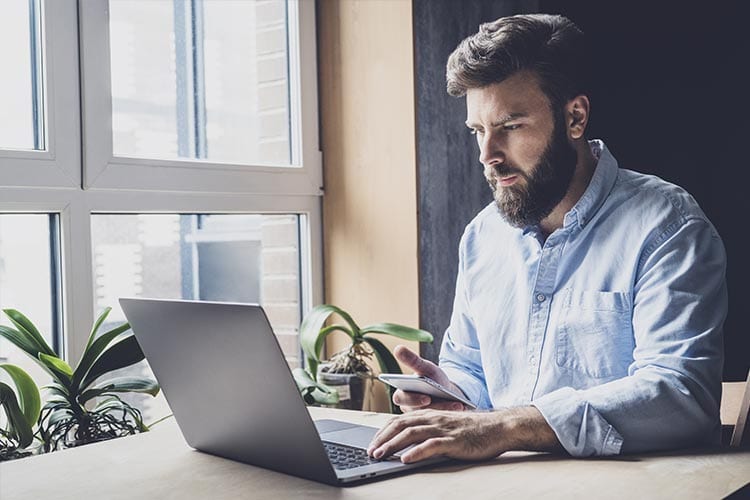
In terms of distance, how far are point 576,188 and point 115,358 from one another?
1123 millimetres

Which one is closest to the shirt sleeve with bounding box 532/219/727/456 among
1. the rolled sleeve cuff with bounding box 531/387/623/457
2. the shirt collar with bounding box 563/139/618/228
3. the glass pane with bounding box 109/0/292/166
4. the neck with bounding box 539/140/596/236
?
the rolled sleeve cuff with bounding box 531/387/623/457

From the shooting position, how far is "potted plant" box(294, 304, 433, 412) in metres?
2.75

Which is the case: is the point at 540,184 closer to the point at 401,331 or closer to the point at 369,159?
the point at 401,331

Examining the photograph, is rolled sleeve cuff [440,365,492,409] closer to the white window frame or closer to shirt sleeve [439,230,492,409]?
shirt sleeve [439,230,492,409]

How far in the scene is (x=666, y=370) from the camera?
1.61 m

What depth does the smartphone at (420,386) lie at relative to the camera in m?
1.65

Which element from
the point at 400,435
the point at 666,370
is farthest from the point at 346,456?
the point at 666,370

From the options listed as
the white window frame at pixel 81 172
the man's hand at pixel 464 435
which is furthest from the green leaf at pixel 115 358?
the man's hand at pixel 464 435

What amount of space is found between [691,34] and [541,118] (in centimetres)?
99

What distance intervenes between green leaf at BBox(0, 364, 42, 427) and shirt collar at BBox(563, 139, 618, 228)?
1.21 meters

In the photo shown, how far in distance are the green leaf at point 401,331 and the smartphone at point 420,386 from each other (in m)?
0.96

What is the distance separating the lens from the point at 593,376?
188cm

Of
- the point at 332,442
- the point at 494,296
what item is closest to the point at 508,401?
the point at 494,296

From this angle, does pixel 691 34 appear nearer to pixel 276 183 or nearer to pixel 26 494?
pixel 276 183
